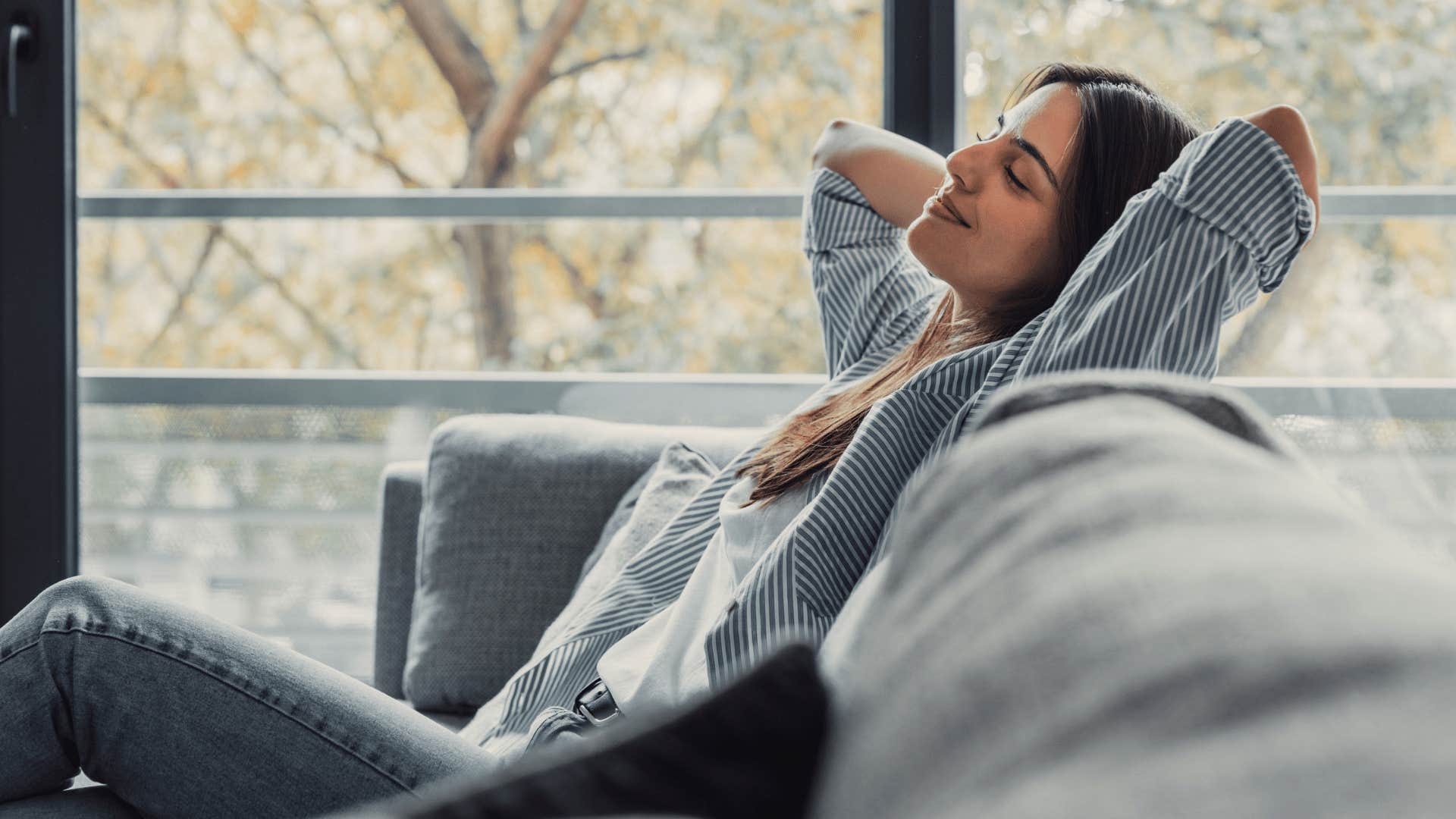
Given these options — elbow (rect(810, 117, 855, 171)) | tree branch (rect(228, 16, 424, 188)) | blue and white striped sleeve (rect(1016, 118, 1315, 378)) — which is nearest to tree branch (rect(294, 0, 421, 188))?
tree branch (rect(228, 16, 424, 188))

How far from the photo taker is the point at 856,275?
1.51 meters

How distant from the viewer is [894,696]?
0.35 metres

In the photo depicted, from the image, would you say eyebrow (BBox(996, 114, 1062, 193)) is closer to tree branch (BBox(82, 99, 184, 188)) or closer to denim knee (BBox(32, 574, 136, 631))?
denim knee (BBox(32, 574, 136, 631))

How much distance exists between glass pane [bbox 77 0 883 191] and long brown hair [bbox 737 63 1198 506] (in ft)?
2.84

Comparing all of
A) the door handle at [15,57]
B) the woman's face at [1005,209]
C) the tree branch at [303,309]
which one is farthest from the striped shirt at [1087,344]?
the door handle at [15,57]

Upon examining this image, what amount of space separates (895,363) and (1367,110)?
110 cm

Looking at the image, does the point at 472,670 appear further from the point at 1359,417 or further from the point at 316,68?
the point at 1359,417

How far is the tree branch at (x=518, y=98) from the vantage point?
2.10m

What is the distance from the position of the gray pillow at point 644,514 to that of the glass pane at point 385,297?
2.11 ft

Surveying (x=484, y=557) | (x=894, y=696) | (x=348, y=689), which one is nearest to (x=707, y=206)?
(x=484, y=557)

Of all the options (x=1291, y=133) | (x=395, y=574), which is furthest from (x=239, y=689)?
(x=1291, y=133)

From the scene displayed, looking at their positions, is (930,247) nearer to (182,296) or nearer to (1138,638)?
(1138,638)

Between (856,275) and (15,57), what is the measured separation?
1.65 metres

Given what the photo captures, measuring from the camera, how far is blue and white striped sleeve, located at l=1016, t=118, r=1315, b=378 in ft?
3.12
